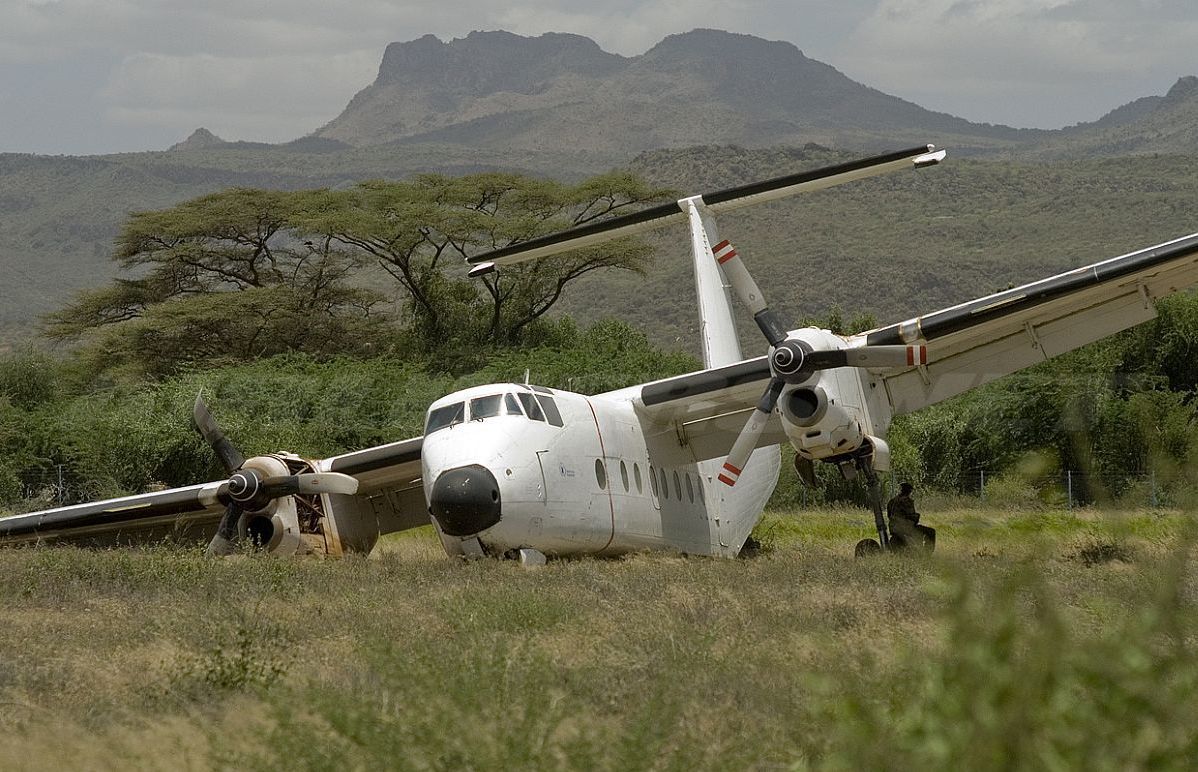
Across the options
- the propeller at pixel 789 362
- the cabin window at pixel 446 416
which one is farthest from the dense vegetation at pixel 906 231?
the cabin window at pixel 446 416

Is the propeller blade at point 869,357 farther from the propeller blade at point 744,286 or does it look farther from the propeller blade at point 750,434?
the propeller blade at point 744,286

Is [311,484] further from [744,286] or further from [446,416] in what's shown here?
[744,286]

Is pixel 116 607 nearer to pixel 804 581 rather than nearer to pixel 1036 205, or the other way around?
pixel 804 581

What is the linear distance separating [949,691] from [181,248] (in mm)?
65835

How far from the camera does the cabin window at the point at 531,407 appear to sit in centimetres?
1759

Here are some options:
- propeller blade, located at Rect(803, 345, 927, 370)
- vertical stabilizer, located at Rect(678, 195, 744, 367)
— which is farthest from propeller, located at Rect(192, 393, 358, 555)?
propeller blade, located at Rect(803, 345, 927, 370)

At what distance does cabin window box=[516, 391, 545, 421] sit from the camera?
17.6 m

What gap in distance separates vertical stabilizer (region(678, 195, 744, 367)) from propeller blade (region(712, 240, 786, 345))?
34cm

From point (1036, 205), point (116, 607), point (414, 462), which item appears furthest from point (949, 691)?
point (1036, 205)

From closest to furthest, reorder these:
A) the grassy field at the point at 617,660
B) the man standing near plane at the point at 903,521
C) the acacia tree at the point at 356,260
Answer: the grassy field at the point at 617,660
the man standing near plane at the point at 903,521
the acacia tree at the point at 356,260

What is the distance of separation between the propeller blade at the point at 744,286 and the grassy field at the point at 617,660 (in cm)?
393

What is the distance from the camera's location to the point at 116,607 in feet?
46.5

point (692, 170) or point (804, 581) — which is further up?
point (692, 170)

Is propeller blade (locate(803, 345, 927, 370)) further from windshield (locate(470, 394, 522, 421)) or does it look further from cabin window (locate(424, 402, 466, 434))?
cabin window (locate(424, 402, 466, 434))
